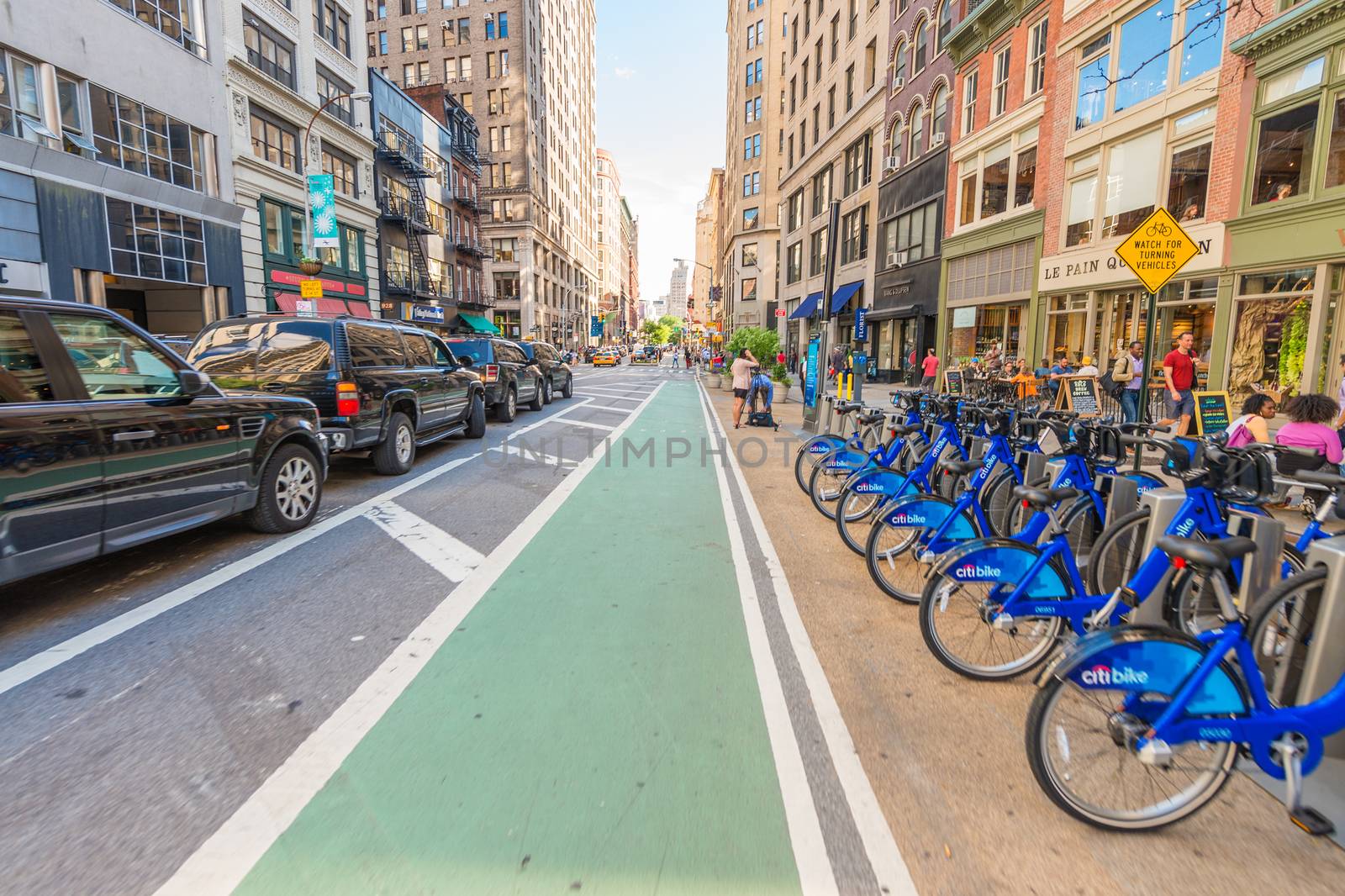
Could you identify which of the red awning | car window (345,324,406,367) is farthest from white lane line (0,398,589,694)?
the red awning

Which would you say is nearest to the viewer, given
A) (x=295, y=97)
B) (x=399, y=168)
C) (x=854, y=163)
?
(x=295, y=97)

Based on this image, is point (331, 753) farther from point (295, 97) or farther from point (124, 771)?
point (295, 97)

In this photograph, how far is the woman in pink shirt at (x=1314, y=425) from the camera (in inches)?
253

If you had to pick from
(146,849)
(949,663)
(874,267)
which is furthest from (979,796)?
(874,267)

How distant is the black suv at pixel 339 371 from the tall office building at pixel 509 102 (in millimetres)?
53051

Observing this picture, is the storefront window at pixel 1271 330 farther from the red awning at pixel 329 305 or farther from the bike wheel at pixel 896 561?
the red awning at pixel 329 305

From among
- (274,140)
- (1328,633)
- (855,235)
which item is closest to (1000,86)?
(855,235)

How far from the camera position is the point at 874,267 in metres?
32.5

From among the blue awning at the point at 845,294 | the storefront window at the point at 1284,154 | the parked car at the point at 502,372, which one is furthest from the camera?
the blue awning at the point at 845,294

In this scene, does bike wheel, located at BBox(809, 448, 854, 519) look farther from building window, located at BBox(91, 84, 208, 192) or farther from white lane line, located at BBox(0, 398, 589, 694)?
building window, located at BBox(91, 84, 208, 192)

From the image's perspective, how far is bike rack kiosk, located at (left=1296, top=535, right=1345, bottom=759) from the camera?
270 centimetres

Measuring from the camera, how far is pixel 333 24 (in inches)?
1235

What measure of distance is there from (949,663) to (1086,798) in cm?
112

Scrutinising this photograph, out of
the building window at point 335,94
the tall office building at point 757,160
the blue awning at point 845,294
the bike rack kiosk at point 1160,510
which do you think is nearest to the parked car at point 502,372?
the bike rack kiosk at point 1160,510
